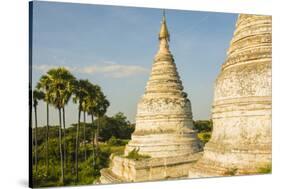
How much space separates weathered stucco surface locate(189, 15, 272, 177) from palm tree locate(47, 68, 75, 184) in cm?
325

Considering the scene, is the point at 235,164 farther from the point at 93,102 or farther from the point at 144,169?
the point at 93,102

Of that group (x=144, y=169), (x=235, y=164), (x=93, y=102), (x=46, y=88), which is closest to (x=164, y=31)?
(x=93, y=102)

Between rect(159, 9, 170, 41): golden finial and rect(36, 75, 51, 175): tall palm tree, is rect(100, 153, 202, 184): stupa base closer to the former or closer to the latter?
rect(36, 75, 51, 175): tall palm tree

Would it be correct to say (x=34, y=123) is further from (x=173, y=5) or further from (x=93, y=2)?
(x=173, y=5)

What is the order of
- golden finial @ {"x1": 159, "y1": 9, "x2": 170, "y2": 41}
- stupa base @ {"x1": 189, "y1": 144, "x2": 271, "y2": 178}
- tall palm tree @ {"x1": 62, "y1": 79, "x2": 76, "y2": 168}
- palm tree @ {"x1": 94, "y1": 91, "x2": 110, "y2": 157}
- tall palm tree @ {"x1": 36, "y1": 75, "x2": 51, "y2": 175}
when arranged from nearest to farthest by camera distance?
tall palm tree @ {"x1": 36, "y1": 75, "x2": 51, "y2": 175} → tall palm tree @ {"x1": 62, "y1": 79, "x2": 76, "y2": 168} → palm tree @ {"x1": 94, "y1": 91, "x2": 110, "y2": 157} → golden finial @ {"x1": 159, "y1": 9, "x2": 170, "y2": 41} → stupa base @ {"x1": 189, "y1": 144, "x2": 271, "y2": 178}

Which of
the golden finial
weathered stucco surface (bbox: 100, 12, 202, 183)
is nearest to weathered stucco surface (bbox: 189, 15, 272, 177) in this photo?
weathered stucco surface (bbox: 100, 12, 202, 183)

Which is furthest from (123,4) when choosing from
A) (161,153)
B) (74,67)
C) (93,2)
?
(161,153)

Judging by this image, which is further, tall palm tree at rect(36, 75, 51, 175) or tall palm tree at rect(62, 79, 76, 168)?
tall palm tree at rect(62, 79, 76, 168)

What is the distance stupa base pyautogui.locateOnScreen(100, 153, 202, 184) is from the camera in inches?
423

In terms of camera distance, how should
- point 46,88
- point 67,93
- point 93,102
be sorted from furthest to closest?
point 67,93 < point 93,102 < point 46,88

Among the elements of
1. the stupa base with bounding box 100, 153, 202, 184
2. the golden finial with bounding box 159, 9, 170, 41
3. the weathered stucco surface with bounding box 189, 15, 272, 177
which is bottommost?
the stupa base with bounding box 100, 153, 202, 184

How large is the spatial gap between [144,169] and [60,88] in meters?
2.54

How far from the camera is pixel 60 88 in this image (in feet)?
33.6

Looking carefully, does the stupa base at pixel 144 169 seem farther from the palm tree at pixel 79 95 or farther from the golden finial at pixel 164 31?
the golden finial at pixel 164 31
